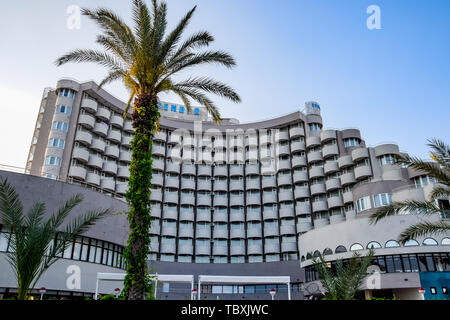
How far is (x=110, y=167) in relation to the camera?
189ft

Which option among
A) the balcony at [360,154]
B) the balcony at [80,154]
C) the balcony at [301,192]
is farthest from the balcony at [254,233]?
the balcony at [80,154]

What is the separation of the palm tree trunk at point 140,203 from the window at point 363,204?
1346 inches

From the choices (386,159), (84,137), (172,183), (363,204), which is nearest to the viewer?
(363,204)

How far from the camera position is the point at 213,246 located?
62156 millimetres

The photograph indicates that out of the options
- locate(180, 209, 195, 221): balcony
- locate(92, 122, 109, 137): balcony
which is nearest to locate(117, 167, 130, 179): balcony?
locate(92, 122, 109, 137): balcony

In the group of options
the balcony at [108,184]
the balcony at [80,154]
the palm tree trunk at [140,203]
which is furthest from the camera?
the balcony at [108,184]

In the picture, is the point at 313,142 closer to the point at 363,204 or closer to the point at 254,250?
the point at 363,204

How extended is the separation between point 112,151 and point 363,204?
37390 millimetres

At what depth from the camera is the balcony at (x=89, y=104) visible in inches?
2179

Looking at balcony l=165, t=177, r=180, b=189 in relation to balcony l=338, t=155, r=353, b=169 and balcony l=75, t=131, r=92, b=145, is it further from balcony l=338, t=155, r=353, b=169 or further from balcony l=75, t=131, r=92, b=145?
balcony l=338, t=155, r=353, b=169

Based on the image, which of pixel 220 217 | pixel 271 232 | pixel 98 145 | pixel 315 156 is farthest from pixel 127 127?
pixel 315 156

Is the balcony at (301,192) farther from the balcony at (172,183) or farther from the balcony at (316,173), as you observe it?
the balcony at (172,183)
